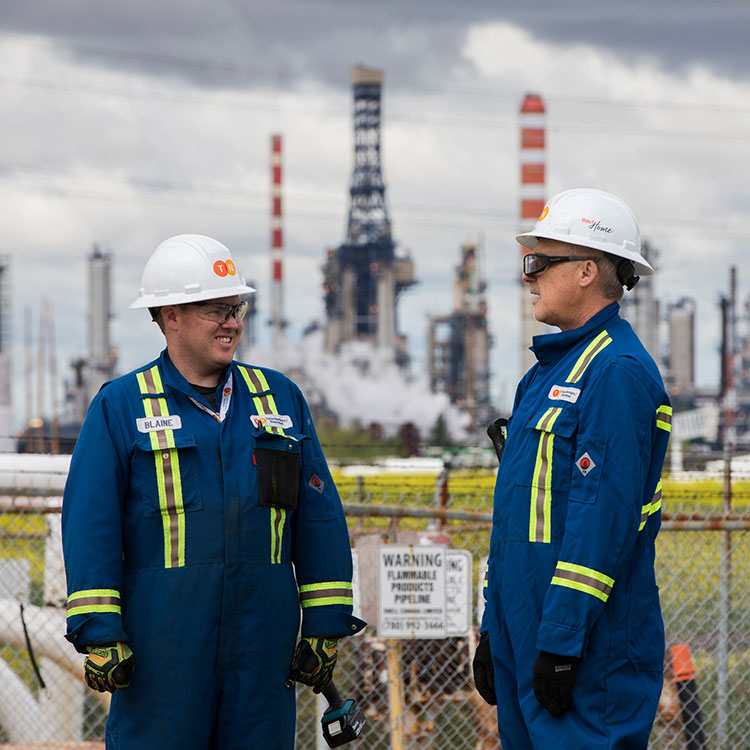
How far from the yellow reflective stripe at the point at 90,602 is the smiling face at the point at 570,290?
143 centimetres

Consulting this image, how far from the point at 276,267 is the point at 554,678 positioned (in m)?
59.1

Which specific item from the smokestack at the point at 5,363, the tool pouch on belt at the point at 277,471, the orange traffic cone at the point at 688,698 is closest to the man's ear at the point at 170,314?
the tool pouch on belt at the point at 277,471

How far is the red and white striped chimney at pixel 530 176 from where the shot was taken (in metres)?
32.8

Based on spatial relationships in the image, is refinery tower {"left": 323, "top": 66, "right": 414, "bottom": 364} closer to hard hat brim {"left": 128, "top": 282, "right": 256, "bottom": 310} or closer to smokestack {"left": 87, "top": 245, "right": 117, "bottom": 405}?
smokestack {"left": 87, "top": 245, "right": 117, "bottom": 405}

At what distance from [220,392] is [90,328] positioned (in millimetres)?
62066

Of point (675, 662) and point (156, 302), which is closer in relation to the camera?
point (156, 302)

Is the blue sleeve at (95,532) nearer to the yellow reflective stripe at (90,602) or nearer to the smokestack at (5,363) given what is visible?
the yellow reflective stripe at (90,602)

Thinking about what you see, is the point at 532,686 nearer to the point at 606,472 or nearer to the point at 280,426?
the point at 606,472

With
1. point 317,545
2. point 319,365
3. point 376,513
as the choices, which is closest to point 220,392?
point 317,545

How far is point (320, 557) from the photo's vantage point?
3.17 m

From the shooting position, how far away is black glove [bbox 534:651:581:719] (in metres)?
2.65

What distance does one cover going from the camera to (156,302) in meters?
3.16

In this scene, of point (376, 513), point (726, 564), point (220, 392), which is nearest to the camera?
point (220, 392)

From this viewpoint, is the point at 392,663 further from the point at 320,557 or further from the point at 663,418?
the point at 663,418
